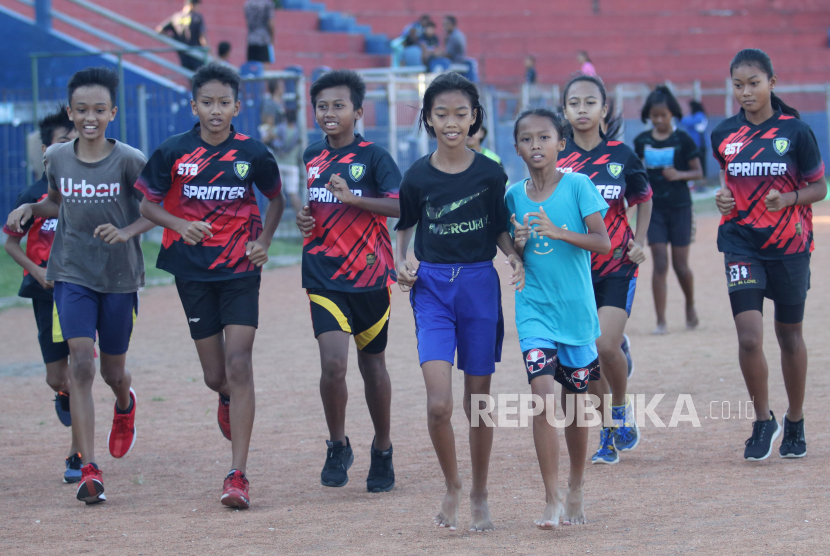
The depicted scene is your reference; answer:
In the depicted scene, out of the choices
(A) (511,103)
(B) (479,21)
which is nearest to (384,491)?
(A) (511,103)

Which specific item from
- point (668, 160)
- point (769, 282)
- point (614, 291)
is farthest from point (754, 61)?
point (668, 160)

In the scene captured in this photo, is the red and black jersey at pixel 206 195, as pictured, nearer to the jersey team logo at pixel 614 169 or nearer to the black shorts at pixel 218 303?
the black shorts at pixel 218 303

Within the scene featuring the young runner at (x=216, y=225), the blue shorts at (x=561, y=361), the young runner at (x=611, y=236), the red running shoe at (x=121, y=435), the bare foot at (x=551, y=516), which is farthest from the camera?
the red running shoe at (x=121, y=435)

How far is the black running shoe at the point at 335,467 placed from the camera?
16.8ft

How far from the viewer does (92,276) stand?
5145 millimetres

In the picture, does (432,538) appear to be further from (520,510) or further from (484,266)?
(484,266)

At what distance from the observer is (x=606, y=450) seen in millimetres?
5414

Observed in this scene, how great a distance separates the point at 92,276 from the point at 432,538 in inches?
89.9

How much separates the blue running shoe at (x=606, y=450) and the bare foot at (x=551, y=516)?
1.35 metres

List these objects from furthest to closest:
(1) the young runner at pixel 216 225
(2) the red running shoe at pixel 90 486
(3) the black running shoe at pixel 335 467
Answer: (3) the black running shoe at pixel 335 467, (1) the young runner at pixel 216 225, (2) the red running shoe at pixel 90 486

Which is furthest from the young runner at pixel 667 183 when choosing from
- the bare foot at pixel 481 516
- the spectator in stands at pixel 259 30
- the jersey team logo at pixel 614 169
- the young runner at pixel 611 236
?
the spectator in stands at pixel 259 30

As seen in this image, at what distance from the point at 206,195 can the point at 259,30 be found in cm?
Answer: 1495

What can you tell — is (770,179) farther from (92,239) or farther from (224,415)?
(92,239)

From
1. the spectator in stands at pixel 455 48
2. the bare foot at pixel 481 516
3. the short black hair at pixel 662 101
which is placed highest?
the spectator in stands at pixel 455 48
